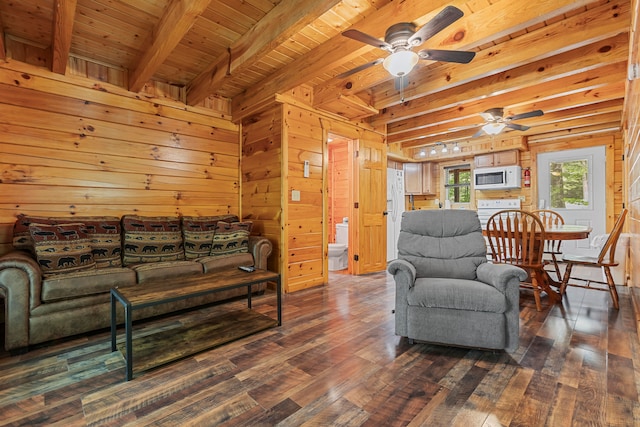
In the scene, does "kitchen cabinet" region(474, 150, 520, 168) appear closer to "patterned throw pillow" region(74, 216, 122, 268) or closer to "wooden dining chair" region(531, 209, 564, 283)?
"wooden dining chair" region(531, 209, 564, 283)

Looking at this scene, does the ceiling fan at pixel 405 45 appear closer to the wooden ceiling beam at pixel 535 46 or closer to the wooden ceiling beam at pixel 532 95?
the wooden ceiling beam at pixel 535 46

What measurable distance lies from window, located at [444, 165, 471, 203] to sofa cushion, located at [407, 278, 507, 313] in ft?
16.9

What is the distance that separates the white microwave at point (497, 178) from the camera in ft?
18.5

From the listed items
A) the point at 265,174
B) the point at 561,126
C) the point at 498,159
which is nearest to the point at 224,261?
the point at 265,174

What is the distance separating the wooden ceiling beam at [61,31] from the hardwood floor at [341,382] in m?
2.35

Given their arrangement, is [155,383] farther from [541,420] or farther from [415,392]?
[541,420]

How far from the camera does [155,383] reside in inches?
65.5

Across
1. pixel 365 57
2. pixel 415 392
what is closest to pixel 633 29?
pixel 365 57

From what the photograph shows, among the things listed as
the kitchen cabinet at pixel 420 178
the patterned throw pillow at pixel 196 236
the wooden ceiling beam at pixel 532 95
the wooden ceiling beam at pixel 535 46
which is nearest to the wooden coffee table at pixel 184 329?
the patterned throw pillow at pixel 196 236

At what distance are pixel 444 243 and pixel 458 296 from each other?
25.0 inches

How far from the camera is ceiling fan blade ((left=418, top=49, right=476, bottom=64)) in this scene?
83.8 inches

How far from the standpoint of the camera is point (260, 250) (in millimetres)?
3436

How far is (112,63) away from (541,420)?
177 inches

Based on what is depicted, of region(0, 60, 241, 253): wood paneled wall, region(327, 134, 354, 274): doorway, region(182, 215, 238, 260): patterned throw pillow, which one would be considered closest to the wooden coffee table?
region(182, 215, 238, 260): patterned throw pillow
